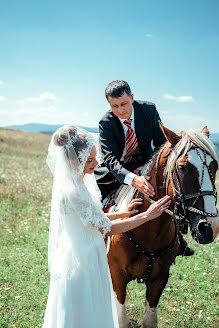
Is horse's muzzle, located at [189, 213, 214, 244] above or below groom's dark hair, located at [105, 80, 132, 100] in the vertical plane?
below

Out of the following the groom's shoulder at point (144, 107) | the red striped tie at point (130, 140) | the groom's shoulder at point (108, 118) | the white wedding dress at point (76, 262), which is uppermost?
the groom's shoulder at point (144, 107)

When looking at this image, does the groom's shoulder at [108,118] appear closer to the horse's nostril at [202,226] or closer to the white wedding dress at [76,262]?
the white wedding dress at [76,262]

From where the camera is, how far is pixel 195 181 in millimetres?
3125

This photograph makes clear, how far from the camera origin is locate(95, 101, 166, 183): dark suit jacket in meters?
4.45

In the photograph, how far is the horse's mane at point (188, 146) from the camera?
322 cm

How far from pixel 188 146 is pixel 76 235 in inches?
61.1

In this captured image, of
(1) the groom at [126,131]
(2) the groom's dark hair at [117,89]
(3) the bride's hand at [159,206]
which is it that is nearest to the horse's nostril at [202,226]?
(3) the bride's hand at [159,206]

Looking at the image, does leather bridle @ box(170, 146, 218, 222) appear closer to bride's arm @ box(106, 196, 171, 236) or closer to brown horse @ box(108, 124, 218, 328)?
brown horse @ box(108, 124, 218, 328)

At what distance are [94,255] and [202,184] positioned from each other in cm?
145


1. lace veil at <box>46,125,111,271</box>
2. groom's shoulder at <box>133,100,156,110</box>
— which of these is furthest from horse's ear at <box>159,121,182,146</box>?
groom's shoulder at <box>133,100,156,110</box>

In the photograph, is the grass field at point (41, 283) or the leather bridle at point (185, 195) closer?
the leather bridle at point (185, 195)

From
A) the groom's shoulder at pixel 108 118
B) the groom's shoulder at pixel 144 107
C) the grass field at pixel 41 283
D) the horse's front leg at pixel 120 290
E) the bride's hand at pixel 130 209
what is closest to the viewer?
the bride's hand at pixel 130 209

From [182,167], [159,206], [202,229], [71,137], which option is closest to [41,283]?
[159,206]

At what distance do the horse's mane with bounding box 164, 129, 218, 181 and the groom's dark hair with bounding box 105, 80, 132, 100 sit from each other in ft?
4.07
